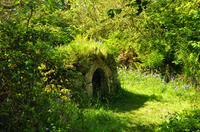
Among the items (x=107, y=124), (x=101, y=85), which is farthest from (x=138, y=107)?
(x=107, y=124)

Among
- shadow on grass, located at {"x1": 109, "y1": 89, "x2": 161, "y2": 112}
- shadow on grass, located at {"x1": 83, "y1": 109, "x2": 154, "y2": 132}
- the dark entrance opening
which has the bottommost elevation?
shadow on grass, located at {"x1": 83, "y1": 109, "x2": 154, "y2": 132}

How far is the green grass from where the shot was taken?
14.2 ft

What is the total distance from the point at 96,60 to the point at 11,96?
3794 millimetres

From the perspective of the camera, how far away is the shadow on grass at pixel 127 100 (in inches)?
234

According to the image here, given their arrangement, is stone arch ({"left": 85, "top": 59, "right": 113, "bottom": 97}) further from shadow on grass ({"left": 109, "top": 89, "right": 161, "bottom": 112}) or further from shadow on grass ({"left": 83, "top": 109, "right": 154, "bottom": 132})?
shadow on grass ({"left": 83, "top": 109, "right": 154, "bottom": 132})

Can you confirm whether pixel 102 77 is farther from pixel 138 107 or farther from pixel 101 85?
pixel 138 107

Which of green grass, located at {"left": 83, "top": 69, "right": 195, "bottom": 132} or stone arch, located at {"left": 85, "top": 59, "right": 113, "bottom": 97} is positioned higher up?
stone arch, located at {"left": 85, "top": 59, "right": 113, "bottom": 97}

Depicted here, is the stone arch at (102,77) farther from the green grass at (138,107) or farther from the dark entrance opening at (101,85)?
the green grass at (138,107)

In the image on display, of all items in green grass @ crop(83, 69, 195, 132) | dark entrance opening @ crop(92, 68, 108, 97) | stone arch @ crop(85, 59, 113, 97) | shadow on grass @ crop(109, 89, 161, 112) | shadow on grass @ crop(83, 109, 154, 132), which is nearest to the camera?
shadow on grass @ crop(83, 109, 154, 132)

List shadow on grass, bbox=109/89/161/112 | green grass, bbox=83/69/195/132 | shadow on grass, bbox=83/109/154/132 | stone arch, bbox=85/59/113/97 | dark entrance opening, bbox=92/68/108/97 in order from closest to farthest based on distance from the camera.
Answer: shadow on grass, bbox=83/109/154/132
green grass, bbox=83/69/195/132
shadow on grass, bbox=109/89/161/112
stone arch, bbox=85/59/113/97
dark entrance opening, bbox=92/68/108/97

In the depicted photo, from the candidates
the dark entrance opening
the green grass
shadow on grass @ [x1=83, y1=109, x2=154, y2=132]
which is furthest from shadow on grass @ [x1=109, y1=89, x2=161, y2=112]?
shadow on grass @ [x1=83, y1=109, x2=154, y2=132]

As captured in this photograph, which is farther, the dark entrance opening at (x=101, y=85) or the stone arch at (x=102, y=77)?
→ the dark entrance opening at (x=101, y=85)

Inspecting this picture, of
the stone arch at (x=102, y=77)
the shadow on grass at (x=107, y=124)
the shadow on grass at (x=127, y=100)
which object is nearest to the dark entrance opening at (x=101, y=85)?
the stone arch at (x=102, y=77)

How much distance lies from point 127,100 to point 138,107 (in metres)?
0.69
